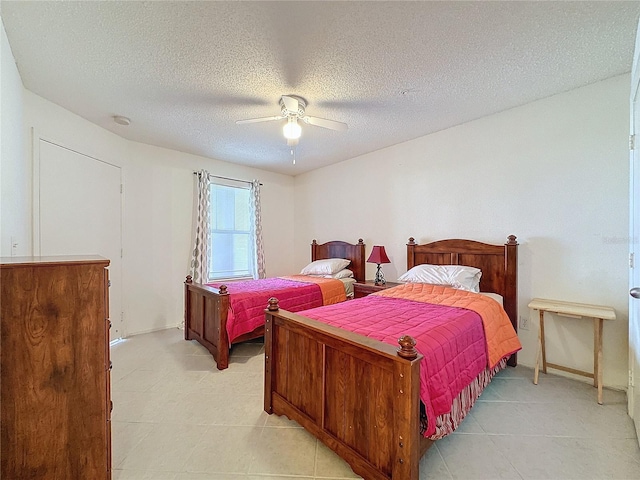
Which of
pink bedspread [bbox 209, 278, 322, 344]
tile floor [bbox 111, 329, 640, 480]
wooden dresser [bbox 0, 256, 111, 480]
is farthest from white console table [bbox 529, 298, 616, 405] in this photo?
wooden dresser [bbox 0, 256, 111, 480]

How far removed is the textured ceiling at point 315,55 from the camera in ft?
5.00

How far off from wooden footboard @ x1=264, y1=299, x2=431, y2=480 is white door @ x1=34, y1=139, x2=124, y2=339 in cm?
243

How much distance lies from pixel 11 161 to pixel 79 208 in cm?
111

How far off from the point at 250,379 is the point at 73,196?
264 centimetres

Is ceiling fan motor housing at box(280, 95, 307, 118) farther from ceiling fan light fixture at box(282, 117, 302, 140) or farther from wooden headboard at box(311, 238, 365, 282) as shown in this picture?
wooden headboard at box(311, 238, 365, 282)

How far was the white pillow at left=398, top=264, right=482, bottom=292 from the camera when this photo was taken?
263 centimetres

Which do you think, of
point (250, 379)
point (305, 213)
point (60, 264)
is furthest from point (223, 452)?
point (305, 213)

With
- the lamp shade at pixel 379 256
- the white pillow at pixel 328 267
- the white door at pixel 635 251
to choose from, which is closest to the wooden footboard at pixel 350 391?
the white door at pixel 635 251

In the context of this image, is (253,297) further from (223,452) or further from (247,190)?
(247,190)

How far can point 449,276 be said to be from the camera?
2715 mm

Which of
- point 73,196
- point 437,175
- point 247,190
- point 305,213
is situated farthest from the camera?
point 305,213

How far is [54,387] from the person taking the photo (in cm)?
114

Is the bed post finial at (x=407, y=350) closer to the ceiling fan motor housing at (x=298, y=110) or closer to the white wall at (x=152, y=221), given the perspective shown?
the ceiling fan motor housing at (x=298, y=110)

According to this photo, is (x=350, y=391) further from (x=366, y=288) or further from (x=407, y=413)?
(x=366, y=288)
